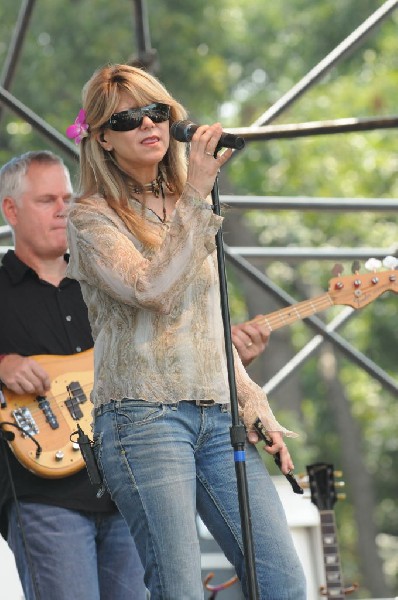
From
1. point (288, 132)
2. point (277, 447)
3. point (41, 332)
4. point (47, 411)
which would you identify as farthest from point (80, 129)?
point (288, 132)

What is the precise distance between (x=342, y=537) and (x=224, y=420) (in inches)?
700

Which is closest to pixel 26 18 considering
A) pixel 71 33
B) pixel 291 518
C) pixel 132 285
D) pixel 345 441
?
pixel 291 518

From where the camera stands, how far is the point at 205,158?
307cm

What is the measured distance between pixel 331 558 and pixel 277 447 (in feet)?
7.96

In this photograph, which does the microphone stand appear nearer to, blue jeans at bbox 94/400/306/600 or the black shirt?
blue jeans at bbox 94/400/306/600

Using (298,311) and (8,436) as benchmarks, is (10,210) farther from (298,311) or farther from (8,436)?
(298,311)

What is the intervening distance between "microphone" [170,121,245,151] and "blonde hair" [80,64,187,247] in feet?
0.69

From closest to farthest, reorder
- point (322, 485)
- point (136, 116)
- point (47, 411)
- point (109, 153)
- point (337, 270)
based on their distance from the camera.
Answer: point (136, 116)
point (109, 153)
point (47, 411)
point (337, 270)
point (322, 485)

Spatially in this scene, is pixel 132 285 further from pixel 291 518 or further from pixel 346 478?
pixel 346 478

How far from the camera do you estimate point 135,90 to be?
3.38 metres

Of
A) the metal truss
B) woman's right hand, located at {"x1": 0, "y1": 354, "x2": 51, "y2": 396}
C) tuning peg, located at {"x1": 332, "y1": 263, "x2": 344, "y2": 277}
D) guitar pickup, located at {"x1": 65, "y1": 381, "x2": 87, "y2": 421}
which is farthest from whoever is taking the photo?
the metal truss

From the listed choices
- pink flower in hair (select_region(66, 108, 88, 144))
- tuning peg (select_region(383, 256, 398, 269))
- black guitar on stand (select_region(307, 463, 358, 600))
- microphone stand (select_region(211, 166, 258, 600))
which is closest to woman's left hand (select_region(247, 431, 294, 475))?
microphone stand (select_region(211, 166, 258, 600))

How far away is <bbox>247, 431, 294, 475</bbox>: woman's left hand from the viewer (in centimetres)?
335

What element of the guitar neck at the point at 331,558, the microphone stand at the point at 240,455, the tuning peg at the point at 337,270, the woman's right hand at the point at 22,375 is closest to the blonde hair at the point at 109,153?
the microphone stand at the point at 240,455
